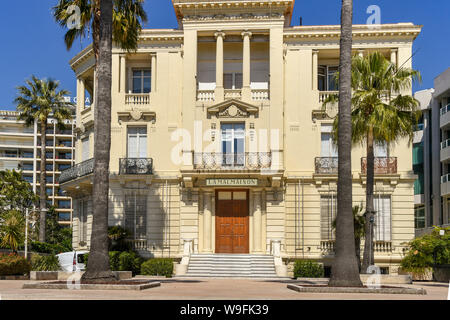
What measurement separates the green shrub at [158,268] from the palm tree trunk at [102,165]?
1134 cm

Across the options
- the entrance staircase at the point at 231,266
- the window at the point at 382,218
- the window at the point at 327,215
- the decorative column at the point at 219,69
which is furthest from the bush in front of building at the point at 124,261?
the window at the point at 382,218

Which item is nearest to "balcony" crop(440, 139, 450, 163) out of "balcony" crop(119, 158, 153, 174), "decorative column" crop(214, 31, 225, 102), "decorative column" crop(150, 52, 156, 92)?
"decorative column" crop(214, 31, 225, 102)

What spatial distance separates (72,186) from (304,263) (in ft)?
48.7

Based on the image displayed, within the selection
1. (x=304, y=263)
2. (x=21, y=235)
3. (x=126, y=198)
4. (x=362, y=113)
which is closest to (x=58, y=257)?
(x=21, y=235)

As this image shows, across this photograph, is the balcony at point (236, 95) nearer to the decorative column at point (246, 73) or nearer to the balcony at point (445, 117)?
the decorative column at point (246, 73)

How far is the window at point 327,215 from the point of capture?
1340 inches

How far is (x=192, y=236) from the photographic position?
1329 inches

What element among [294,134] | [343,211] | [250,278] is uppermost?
[294,134]

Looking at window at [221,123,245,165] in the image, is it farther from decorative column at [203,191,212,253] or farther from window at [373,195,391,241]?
window at [373,195,391,241]

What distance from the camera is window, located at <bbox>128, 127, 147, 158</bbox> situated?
1410 inches

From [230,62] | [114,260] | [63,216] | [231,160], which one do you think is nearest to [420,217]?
[231,160]

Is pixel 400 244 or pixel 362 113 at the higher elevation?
pixel 362 113

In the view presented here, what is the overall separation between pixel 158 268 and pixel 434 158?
25.3 metres
